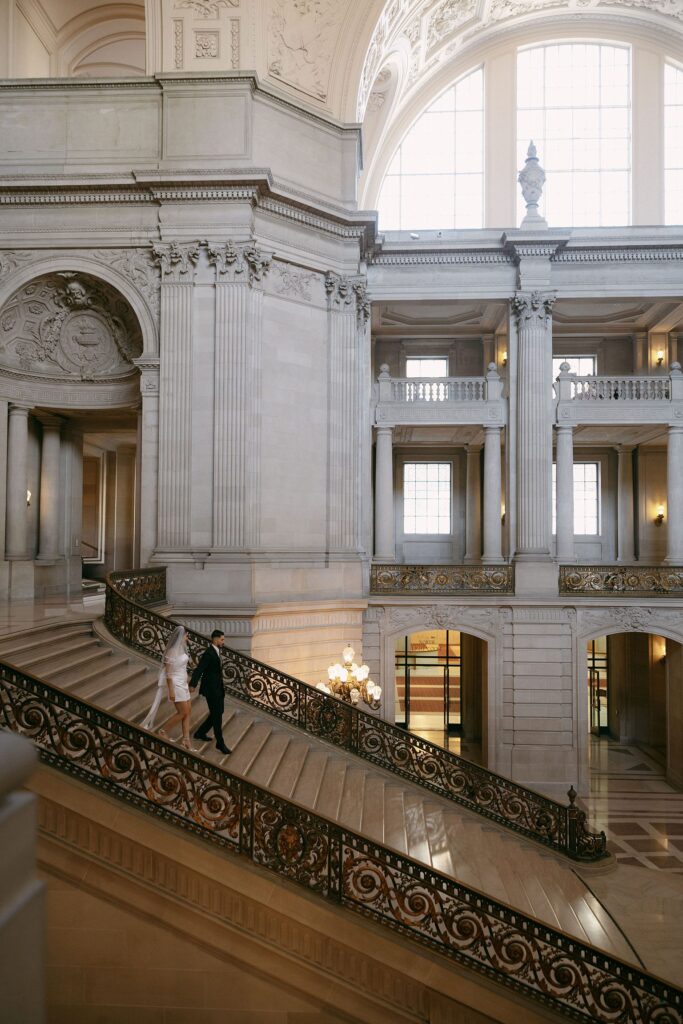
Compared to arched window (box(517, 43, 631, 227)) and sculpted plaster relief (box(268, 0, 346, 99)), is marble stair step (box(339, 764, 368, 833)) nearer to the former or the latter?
sculpted plaster relief (box(268, 0, 346, 99))

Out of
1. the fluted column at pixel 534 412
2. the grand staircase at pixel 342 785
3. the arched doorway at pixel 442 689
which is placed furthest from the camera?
the arched doorway at pixel 442 689

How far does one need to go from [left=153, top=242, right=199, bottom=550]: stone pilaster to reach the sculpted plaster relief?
14.7 ft

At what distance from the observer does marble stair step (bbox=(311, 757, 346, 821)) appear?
313 inches

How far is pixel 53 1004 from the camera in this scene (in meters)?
5.68

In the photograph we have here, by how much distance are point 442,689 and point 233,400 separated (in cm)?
1339

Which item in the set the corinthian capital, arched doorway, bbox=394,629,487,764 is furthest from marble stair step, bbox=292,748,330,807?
the corinthian capital

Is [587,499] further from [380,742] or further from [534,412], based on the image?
[380,742]

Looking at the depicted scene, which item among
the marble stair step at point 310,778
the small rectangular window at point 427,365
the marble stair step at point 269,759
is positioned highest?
the small rectangular window at point 427,365

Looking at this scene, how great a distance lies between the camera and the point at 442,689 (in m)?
23.7

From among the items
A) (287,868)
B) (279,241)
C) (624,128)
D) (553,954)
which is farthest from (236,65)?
(553,954)

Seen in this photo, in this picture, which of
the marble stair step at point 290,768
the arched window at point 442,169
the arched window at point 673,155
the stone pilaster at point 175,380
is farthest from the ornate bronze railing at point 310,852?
the arched window at point 673,155

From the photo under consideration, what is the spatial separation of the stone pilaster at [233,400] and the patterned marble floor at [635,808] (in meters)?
8.89

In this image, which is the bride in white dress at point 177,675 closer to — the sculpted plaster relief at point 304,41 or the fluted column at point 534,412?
the fluted column at point 534,412

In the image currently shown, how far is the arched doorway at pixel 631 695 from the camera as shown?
20.7 metres
